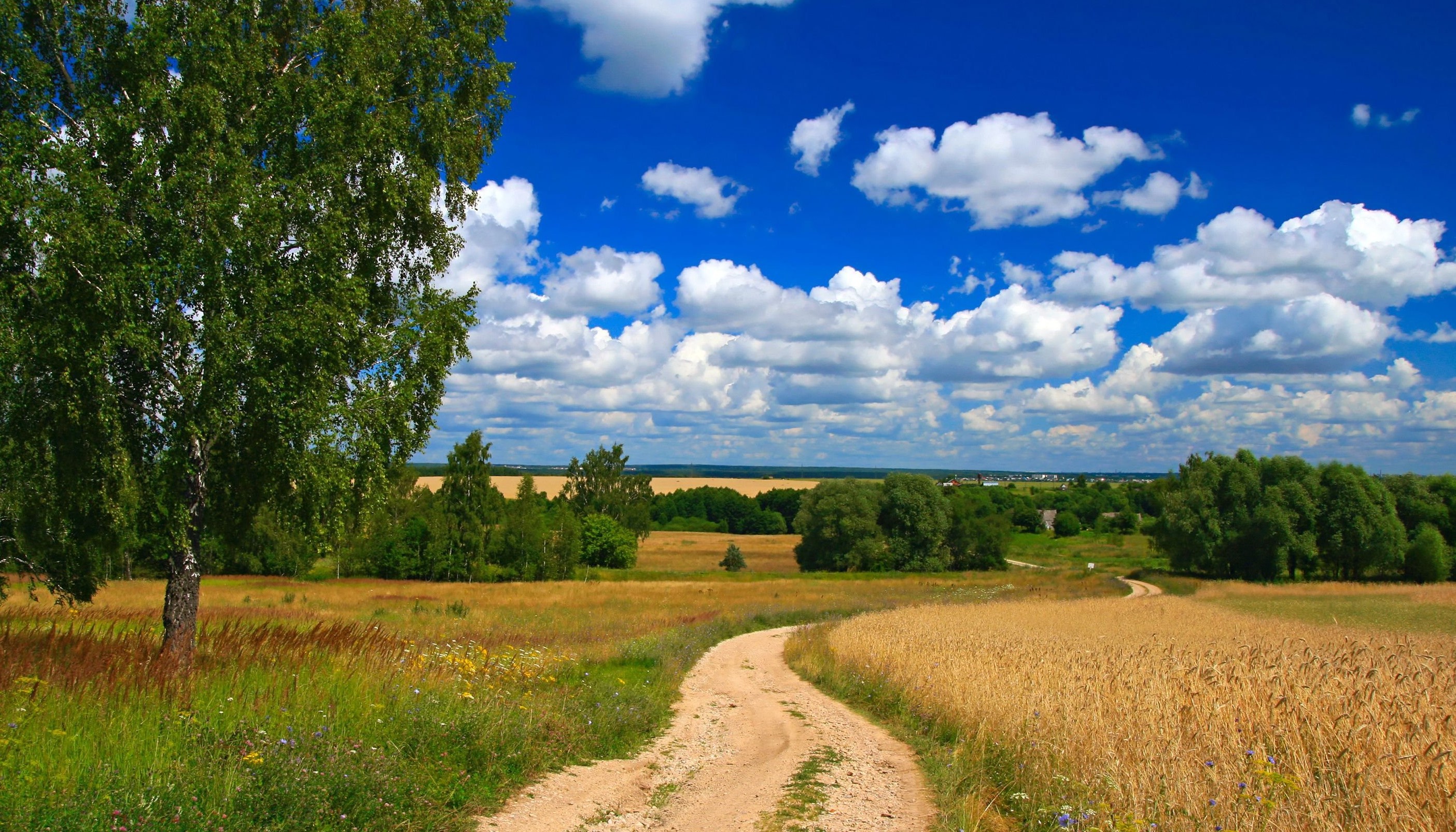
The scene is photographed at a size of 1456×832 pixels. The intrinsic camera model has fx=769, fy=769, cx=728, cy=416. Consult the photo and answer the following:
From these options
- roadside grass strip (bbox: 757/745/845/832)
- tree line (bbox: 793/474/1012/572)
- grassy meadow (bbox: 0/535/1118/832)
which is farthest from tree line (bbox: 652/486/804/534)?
roadside grass strip (bbox: 757/745/845/832)

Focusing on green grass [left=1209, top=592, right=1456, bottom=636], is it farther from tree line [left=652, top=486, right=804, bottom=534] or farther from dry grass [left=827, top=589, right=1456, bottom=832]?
tree line [left=652, top=486, right=804, bottom=534]

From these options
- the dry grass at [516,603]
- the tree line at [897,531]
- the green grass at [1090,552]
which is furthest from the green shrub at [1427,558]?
the tree line at [897,531]

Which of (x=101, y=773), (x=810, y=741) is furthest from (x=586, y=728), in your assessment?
(x=101, y=773)

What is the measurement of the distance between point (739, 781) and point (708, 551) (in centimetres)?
9738

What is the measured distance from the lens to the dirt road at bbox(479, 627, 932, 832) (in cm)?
723

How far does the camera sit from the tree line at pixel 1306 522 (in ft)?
211

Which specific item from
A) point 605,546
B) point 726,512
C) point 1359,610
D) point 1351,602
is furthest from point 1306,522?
point 726,512

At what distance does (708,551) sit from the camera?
105 m

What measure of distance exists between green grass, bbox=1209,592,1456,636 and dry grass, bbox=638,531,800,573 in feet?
136

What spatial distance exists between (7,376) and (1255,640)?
2616 cm

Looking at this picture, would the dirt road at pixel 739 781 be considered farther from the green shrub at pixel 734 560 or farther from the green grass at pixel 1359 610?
the green shrub at pixel 734 560

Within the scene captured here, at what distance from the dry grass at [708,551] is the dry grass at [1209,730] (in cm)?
6404

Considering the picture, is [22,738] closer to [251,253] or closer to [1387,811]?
[251,253]

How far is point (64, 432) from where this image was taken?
31.4ft
